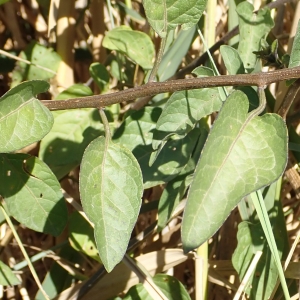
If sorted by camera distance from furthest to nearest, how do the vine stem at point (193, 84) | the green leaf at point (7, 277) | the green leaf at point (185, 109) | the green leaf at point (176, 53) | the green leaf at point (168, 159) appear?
1. the green leaf at point (176, 53)
2. the green leaf at point (7, 277)
3. the green leaf at point (168, 159)
4. the green leaf at point (185, 109)
5. the vine stem at point (193, 84)

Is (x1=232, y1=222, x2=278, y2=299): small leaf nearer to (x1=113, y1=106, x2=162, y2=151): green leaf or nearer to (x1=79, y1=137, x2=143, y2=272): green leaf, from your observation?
(x1=113, y1=106, x2=162, y2=151): green leaf

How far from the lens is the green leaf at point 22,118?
0.68m

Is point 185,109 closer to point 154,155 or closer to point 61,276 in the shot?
point 154,155

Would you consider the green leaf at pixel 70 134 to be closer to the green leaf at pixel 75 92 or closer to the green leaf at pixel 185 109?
the green leaf at pixel 75 92

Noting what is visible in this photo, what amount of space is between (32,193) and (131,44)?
0.37 metres

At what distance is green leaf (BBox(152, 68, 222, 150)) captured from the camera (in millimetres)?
813

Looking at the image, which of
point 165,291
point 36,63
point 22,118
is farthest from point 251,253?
point 36,63

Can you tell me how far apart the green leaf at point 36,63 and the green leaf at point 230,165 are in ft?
2.24

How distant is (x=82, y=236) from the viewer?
108cm

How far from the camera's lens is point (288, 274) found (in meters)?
1.03

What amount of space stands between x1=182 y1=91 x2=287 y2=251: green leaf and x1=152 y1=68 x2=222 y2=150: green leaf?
20 cm

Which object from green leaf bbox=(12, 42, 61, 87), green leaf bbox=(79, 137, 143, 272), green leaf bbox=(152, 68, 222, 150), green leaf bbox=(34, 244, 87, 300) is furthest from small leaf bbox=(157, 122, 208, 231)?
green leaf bbox=(12, 42, 61, 87)

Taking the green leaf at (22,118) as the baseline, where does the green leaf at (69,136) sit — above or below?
below

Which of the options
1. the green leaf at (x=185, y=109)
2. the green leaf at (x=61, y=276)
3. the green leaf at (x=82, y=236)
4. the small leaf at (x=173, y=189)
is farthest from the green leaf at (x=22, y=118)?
the green leaf at (x=61, y=276)
